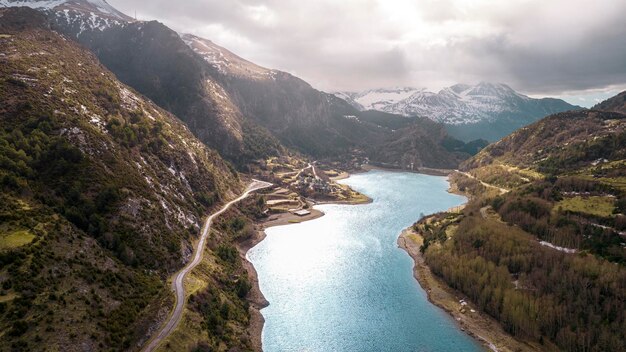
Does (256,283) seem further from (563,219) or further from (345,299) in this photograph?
(563,219)

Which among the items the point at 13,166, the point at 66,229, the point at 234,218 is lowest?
the point at 234,218

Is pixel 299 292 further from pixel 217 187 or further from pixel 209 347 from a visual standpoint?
pixel 217 187

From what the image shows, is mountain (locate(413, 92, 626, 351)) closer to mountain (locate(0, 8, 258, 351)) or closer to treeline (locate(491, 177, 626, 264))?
treeline (locate(491, 177, 626, 264))

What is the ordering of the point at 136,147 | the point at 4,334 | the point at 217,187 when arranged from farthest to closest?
the point at 217,187 → the point at 136,147 → the point at 4,334

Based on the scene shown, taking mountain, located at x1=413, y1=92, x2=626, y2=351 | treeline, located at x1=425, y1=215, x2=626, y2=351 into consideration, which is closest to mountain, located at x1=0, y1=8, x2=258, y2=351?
treeline, located at x1=425, y1=215, x2=626, y2=351

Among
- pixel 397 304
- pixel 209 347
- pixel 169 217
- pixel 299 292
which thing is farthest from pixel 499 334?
pixel 169 217

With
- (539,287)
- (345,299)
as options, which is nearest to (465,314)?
(539,287)
